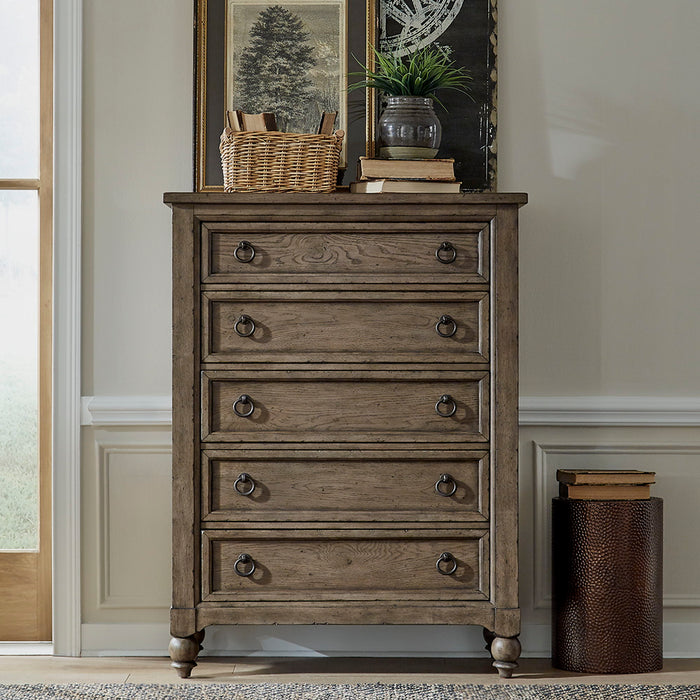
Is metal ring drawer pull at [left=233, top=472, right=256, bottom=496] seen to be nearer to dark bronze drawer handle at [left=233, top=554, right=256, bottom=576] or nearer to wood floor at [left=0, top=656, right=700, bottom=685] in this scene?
dark bronze drawer handle at [left=233, top=554, right=256, bottom=576]

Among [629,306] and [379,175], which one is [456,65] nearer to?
[379,175]

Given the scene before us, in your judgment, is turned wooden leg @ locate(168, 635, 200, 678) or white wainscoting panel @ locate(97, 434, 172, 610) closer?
turned wooden leg @ locate(168, 635, 200, 678)

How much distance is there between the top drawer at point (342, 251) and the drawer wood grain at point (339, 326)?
0.07m

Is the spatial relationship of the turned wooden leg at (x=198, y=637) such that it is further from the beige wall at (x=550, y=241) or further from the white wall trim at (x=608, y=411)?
the white wall trim at (x=608, y=411)

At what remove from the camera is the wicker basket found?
254 centimetres

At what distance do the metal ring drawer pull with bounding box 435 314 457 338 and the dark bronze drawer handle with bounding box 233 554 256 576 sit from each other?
0.81 meters

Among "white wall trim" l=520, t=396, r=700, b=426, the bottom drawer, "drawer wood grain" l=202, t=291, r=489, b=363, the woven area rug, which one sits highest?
"drawer wood grain" l=202, t=291, r=489, b=363

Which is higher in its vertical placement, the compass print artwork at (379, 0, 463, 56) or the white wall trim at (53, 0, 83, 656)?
the compass print artwork at (379, 0, 463, 56)

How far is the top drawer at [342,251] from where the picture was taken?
246 centimetres

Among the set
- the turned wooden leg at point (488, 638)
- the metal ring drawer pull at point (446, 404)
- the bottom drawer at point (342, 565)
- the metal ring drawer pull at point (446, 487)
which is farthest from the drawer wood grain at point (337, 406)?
the turned wooden leg at point (488, 638)

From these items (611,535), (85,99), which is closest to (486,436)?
(611,535)

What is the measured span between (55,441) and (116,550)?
40 cm

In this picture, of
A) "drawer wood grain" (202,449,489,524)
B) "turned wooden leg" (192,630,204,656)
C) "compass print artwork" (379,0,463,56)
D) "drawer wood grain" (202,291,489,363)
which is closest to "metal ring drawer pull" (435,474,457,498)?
"drawer wood grain" (202,449,489,524)

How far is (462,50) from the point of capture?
9.48 feet
